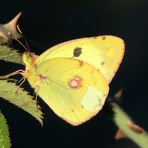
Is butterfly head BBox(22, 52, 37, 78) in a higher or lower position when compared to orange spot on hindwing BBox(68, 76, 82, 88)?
higher

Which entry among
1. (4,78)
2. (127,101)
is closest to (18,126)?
(127,101)

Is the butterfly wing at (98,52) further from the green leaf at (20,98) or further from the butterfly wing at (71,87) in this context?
the green leaf at (20,98)

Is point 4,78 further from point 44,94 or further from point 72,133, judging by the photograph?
point 72,133

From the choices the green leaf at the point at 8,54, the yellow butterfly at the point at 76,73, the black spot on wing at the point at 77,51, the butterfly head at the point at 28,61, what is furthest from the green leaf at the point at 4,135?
the black spot on wing at the point at 77,51

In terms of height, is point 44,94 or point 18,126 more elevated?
point 44,94

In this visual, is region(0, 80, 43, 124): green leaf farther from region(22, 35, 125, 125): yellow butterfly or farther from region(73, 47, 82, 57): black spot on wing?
region(73, 47, 82, 57): black spot on wing

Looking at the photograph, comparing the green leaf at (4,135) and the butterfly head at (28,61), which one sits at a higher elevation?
the green leaf at (4,135)

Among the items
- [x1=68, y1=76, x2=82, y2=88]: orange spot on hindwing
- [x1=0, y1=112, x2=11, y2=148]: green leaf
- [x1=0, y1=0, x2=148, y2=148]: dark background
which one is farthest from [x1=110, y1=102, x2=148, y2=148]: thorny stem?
[x1=0, y1=0, x2=148, y2=148]: dark background
